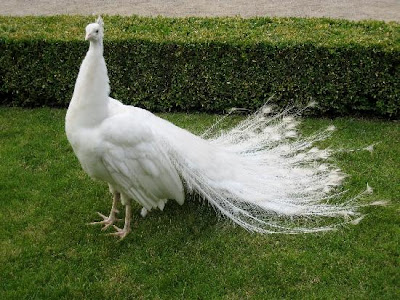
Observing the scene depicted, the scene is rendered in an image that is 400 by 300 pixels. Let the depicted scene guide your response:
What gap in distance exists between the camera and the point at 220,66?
660 centimetres

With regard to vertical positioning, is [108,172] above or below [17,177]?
above

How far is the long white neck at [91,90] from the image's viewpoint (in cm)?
402

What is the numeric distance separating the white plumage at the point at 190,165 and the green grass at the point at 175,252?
19 cm

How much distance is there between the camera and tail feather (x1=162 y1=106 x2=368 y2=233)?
4.56m

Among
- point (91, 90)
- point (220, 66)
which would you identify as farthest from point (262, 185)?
point (220, 66)

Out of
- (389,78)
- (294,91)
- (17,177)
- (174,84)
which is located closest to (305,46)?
(294,91)

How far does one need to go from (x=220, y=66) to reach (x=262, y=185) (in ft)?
7.78

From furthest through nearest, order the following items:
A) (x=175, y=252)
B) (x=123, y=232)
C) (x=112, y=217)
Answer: (x=112, y=217) → (x=123, y=232) → (x=175, y=252)

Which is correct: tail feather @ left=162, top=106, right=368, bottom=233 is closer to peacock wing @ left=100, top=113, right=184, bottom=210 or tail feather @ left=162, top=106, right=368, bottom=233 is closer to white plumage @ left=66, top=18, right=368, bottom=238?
white plumage @ left=66, top=18, right=368, bottom=238

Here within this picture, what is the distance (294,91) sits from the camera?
21.5 ft

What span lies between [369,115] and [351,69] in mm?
687

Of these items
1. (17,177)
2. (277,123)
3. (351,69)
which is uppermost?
(351,69)

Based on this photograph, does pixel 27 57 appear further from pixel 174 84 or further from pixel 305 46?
pixel 305 46

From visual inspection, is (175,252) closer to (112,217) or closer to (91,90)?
(112,217)
